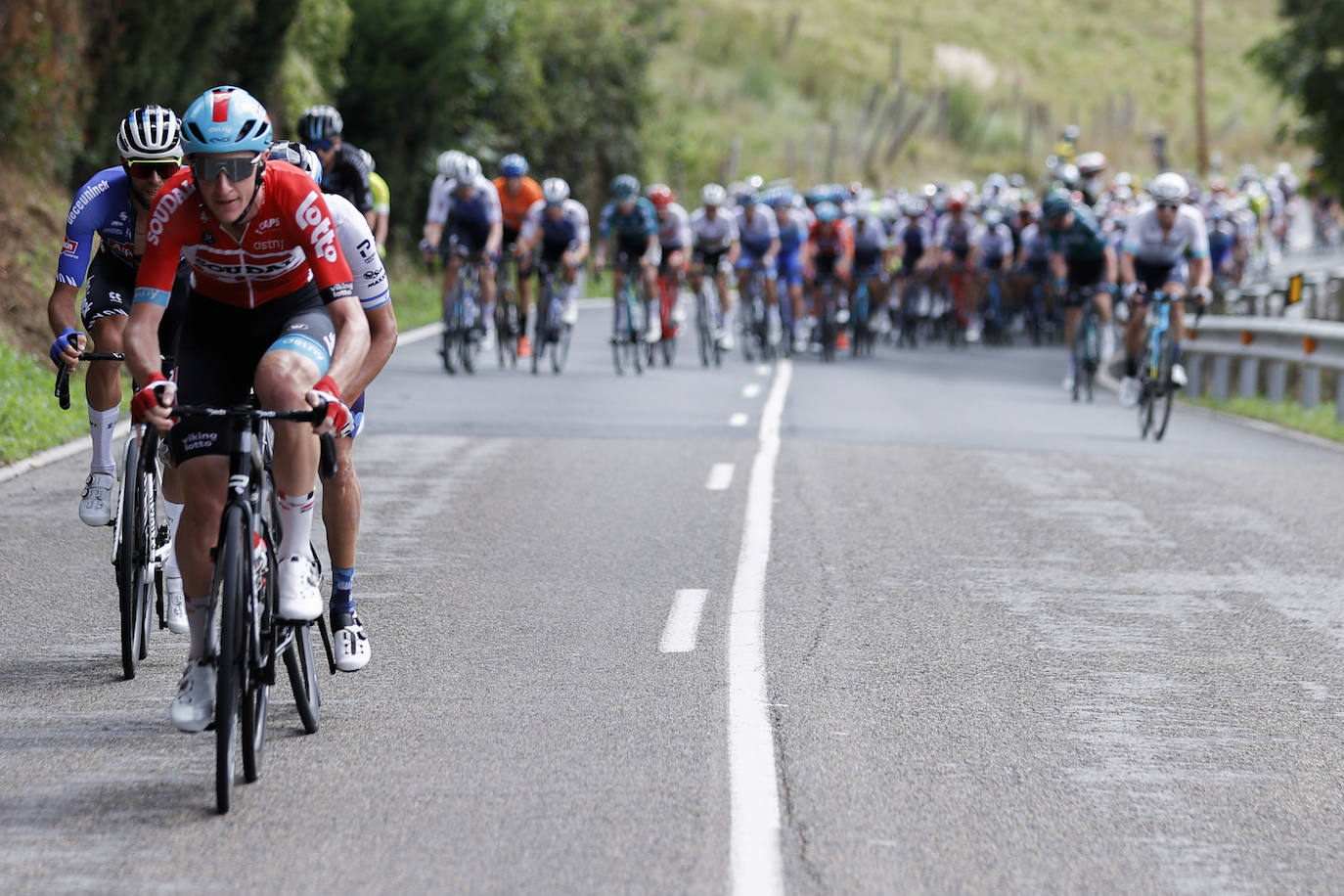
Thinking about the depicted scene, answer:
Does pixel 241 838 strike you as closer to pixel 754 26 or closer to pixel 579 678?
pixel 579 678

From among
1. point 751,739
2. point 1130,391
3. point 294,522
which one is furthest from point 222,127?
point 1130,391

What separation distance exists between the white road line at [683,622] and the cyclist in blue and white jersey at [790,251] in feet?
57.1

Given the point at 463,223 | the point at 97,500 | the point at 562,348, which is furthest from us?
the point at 562,348

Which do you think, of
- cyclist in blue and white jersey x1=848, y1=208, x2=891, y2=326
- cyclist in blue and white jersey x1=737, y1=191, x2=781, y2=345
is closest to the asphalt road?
cyclist in blue and white jersey x1=737, y1=191, x2=781, y2=345

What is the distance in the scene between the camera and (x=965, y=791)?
600 centimetres

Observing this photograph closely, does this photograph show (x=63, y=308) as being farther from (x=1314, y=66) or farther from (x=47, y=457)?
(x=1314, y=66)

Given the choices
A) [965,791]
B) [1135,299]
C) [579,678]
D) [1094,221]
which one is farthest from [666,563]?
[1094,221]

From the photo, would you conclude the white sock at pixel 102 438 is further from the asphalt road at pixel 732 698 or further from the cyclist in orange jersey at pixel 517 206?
the cyclist in orange jersey at pixel 517 206

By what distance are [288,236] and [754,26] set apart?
83.3 m

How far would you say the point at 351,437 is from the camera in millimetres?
6699

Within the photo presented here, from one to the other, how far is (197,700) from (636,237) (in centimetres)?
1746

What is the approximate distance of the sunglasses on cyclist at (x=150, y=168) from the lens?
7.73m

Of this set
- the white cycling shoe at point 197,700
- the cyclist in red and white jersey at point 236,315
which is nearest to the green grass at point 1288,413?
the cyclist in red and white jersey at point 236,315

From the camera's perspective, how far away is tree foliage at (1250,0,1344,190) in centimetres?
3366
